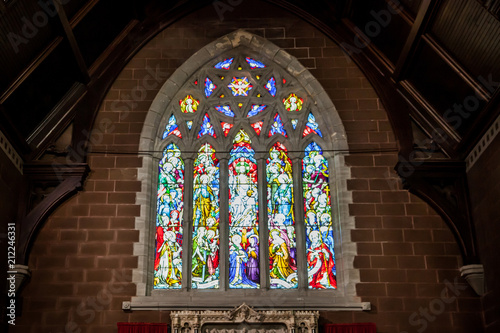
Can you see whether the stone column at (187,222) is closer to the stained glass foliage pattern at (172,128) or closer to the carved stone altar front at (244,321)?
the stained glass foliage pattern at (172,128)

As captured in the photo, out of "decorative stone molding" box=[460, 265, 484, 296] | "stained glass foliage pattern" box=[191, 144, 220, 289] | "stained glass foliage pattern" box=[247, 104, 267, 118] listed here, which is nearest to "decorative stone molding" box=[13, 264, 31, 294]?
"stained glass foliage pattern" box=[191, 144, 220, 289]

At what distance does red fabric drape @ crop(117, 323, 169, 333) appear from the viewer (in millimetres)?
8406

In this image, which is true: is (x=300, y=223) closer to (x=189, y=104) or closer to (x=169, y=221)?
(x=169, y=221)

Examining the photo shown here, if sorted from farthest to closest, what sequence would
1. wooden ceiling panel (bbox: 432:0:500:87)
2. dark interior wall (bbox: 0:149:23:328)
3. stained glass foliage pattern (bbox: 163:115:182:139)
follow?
stained glass foliage pattern (bbox: 163:115:182:139)
dark interior wall (bbox: 0:149:23:328)
wooden ceiling panel (bbox: 432:0:500:87)

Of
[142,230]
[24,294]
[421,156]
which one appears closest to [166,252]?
[142,230]

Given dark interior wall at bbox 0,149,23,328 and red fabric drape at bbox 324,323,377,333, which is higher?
dark interior wall at bbox 0,149,23,328

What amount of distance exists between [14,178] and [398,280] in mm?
5291

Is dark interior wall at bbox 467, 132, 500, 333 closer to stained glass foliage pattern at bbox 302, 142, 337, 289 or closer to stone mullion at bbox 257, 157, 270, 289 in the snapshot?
stained glass foliage pattern at bbox 302, 142, 337, 289

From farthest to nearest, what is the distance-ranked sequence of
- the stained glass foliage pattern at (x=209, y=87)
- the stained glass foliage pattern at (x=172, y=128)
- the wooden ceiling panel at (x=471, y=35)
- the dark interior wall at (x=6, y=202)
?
the stained glass foliage pattern at (x=209, y=87), the stained glass foliage pattern at (x=172, y=128), the dark interior wall at (x=6, y=202), the wooden ceiling panel at (x=471, y=35)

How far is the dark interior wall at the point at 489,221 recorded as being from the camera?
8.18 metres

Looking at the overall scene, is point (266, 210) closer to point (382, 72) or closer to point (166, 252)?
point (166, 252)

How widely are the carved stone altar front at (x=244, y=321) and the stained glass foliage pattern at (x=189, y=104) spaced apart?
323 centimetres

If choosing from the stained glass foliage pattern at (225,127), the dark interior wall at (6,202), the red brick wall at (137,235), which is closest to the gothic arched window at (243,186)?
the stained glass foliage pattern at (225,127)

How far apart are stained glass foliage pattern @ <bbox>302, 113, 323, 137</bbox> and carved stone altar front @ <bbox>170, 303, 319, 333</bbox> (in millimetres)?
2826
